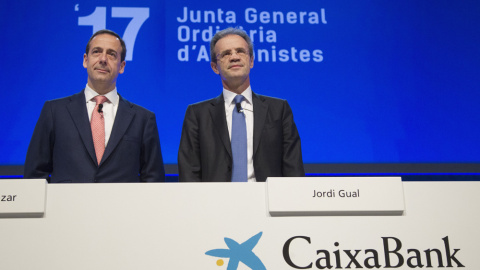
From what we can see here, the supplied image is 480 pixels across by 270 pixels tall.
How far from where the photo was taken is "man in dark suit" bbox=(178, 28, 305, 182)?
1.97 meters

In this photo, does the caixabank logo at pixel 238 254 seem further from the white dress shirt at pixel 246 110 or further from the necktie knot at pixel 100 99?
the necktie knot at pixel 100 99

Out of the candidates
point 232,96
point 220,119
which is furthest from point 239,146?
point 232,96

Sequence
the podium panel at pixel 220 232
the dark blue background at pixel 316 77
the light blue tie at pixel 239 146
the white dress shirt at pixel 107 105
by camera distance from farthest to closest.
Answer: the dark blue background at pixel 316 77, the white dress shirt at pixel 107 105, the light blue tie at pixel 239 146, the podium panel at pixel 220 232

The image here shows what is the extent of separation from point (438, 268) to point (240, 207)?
45cm

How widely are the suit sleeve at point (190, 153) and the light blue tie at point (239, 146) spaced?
153 mm

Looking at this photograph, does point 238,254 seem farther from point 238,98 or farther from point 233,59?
point 233,59

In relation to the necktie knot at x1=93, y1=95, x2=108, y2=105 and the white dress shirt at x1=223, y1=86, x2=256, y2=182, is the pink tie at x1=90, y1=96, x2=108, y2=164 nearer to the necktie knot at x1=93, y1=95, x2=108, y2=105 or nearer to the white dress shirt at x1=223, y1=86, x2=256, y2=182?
the necktie knot at x1=93, y1=95, x2=108, y2=105

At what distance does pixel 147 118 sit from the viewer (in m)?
2.18

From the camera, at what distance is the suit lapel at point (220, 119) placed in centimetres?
200

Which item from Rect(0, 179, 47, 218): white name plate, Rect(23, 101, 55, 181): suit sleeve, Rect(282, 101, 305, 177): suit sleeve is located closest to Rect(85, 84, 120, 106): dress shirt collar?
Rect(23, 101, 55, 181): suit sleeve

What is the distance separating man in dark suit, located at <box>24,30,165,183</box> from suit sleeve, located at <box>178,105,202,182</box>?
18 centimetres

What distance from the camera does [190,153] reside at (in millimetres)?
2025

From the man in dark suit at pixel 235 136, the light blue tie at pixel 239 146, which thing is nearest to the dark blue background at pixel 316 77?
the man in dark suit at pixel 235 136

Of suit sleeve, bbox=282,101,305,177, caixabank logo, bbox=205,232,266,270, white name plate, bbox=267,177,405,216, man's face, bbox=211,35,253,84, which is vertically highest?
man's face, bbox=211,35,253,84
